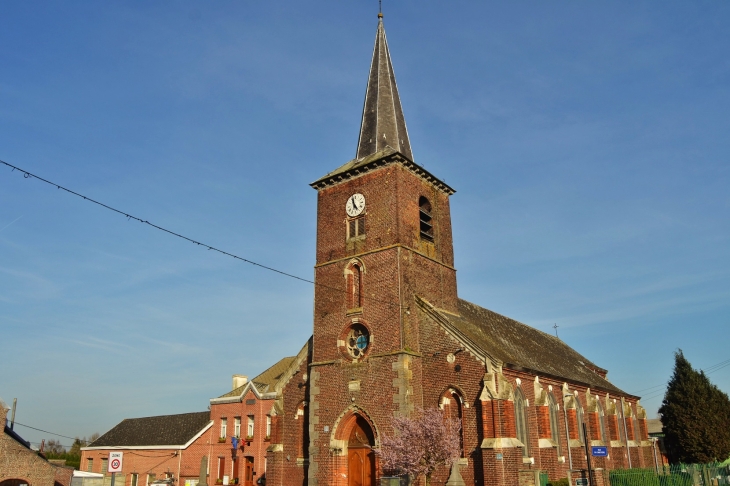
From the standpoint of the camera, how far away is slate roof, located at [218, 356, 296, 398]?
40750mm

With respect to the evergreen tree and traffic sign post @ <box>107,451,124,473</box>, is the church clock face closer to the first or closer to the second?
traffic sign post @ <box>107,451,124,473</box>

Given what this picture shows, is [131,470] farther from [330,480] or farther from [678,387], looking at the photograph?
[678,387]

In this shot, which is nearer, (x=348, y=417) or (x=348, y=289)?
(x=348, y=417)

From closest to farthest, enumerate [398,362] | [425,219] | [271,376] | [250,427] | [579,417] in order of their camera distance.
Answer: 1. [398,362]
2. [425,219]
3. [579,417]
4. [250,427]
5. [271,376]

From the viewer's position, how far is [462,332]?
24.0m

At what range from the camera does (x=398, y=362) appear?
23.5 metres

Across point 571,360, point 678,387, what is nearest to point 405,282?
point 571,360

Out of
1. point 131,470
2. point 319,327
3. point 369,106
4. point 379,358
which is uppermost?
point 369,106

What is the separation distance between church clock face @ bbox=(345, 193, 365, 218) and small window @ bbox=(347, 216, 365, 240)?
0.28 meters

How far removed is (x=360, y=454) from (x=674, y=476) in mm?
14683

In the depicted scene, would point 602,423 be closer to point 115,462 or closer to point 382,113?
point 382,113

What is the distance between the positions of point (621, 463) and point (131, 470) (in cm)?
3255

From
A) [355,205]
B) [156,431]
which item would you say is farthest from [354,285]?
[156,431]

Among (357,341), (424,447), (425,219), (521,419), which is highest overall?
(425,219)
